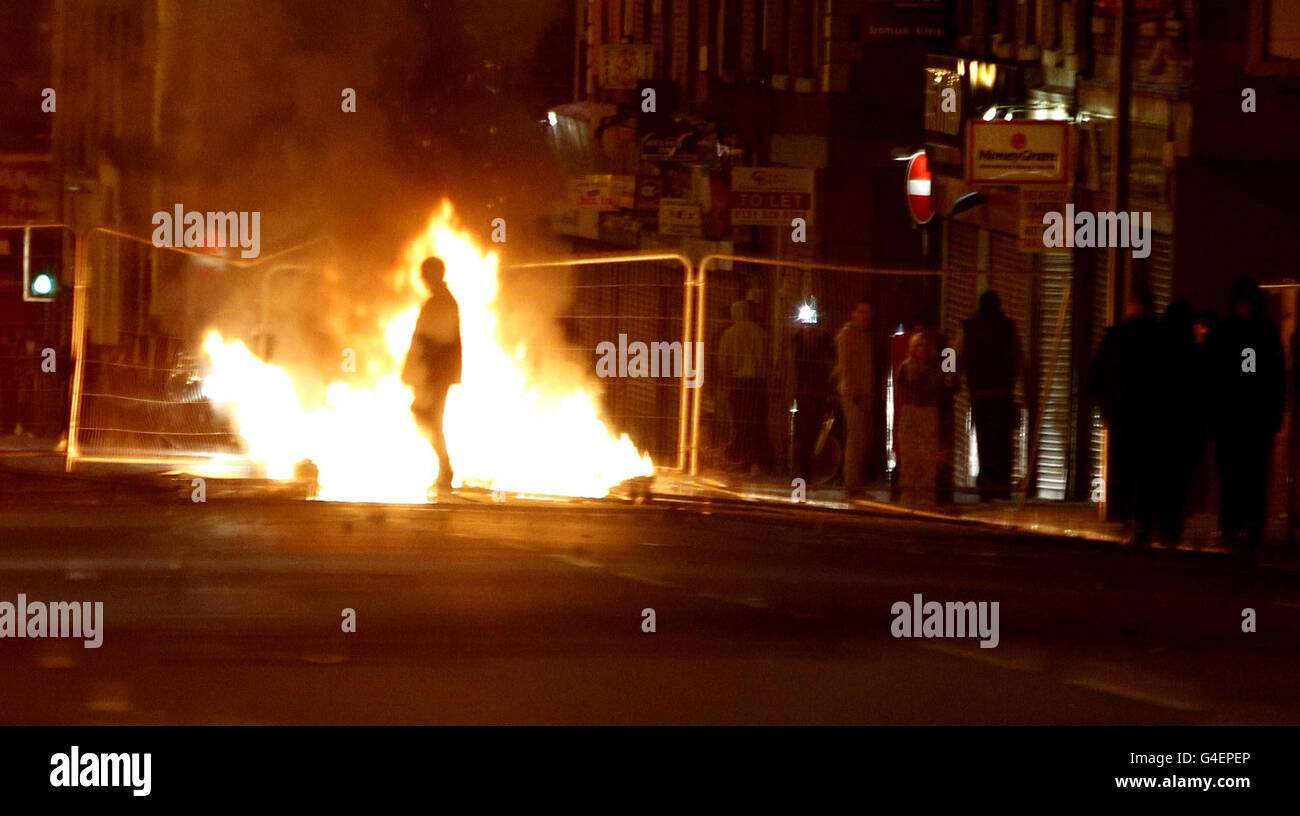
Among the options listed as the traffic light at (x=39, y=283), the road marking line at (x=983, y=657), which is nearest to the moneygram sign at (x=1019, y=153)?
the road marking line at (x=983, y=657)

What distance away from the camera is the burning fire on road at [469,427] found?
54.3 ft

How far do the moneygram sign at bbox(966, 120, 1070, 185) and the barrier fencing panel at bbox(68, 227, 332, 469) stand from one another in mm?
7548

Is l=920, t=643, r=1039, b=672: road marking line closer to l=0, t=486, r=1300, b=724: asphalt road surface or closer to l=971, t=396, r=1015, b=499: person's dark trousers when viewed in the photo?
l=0, t=486, r=1300, b=724: asphalt road surface

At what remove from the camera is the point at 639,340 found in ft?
53.4

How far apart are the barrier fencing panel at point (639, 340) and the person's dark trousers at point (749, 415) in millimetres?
438

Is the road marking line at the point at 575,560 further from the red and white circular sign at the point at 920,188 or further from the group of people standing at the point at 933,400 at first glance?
the red and white circular sign at the point at 920,188

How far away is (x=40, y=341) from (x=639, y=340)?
8.59 meters

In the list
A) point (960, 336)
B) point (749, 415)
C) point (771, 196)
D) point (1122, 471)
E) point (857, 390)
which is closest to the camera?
point (1122, 471)

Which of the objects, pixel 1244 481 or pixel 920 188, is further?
pixel 920 188

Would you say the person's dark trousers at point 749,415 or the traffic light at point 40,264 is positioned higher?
the traffic light at point 40,264

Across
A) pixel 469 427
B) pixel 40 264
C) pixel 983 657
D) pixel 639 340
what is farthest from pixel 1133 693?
pixel 40 264

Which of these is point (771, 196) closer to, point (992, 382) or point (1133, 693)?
point (992, 382)

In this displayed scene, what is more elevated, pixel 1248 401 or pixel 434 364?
pixel 434 364
